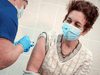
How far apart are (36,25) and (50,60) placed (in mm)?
1200

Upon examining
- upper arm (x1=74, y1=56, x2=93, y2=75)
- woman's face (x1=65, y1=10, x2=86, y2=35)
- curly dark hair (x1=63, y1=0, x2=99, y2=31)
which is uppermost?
curly dark hair (x1=63, y1=0, x2=99, y2=31)

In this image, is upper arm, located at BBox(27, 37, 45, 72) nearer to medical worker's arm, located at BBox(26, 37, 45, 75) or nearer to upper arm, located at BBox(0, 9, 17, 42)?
medical worker's arm, located at BBox(26, 37, 45, 75)

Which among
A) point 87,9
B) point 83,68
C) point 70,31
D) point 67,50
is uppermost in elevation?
point 87,9

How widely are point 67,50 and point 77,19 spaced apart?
39 cm

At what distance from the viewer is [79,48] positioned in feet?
4.24

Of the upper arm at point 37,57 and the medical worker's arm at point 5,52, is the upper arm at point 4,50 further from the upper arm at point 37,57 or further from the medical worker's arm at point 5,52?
the upper arm at point 37,57

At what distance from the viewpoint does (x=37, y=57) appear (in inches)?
44.1

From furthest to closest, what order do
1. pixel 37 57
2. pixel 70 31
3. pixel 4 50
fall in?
pixel 70 31 → pixel 37 57 → pixel 4 50

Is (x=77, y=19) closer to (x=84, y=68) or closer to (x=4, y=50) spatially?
(x=84, y=68)

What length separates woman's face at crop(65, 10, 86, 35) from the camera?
1.18 meters

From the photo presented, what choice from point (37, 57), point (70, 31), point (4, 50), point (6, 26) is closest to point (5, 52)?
point (4, 50)

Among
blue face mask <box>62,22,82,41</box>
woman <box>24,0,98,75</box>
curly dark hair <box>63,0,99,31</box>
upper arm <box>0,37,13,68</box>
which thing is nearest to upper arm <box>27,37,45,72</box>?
woman <box>24,0,98,75</box>

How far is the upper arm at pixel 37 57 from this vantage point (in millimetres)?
1111

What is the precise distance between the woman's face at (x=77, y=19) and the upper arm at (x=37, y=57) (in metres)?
Answer: 0.41
